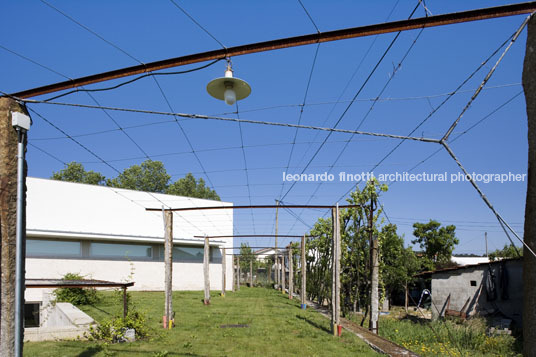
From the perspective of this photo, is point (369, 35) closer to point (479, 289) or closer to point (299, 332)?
point (299, 332)

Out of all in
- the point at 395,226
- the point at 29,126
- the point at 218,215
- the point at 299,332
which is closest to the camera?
the point at 29,126

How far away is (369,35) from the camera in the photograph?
492 centimetres

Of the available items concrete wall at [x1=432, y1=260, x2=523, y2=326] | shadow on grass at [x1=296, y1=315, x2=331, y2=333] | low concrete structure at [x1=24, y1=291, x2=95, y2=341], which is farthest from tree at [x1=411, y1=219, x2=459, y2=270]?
low concrete structure at [x1=24, y1=291, x2=95, y2=341]

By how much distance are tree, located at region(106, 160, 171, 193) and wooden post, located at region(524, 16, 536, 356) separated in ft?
200

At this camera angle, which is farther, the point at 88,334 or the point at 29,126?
the point at 88,334

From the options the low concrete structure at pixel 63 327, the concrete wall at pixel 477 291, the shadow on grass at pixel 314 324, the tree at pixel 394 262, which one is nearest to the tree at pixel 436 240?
the tree at pixel 394 262

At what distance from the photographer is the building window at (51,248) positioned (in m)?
23.5

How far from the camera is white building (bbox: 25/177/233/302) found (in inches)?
950

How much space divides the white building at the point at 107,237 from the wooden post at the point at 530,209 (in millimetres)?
22740

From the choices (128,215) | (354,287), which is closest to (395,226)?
(354,287)

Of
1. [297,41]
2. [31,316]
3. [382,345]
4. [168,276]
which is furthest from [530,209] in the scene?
[31,316]

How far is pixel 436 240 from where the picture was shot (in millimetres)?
43812

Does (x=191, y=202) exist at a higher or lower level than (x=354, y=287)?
higher

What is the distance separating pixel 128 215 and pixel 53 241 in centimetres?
548
